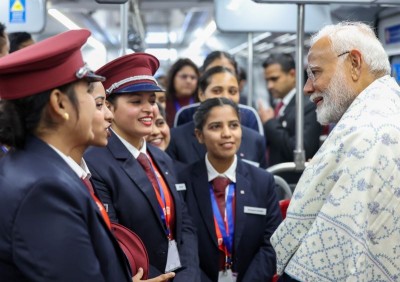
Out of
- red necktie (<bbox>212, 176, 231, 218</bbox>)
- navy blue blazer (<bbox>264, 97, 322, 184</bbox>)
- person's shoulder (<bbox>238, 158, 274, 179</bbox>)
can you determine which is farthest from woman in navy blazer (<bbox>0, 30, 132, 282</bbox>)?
navy blue blazer (<bbox>264, 97, 322, 184</bbox>)

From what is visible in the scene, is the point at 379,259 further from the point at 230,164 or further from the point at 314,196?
the point at 230,164

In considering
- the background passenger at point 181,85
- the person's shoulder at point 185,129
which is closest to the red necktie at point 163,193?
the person's shoulder at point 185,129

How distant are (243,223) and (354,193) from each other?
1201mm

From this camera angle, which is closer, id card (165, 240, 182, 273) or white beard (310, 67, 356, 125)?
white beard (310, 67, 356, 125)

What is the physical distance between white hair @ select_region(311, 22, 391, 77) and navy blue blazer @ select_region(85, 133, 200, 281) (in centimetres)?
101

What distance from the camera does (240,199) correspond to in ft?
11.1

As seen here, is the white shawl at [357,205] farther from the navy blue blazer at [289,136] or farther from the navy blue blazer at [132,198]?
the navy blue blazer at [289,136]

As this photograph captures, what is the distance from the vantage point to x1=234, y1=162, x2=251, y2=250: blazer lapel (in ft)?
11.0

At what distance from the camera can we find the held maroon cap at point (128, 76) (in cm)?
292

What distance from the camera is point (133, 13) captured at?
7.75 m

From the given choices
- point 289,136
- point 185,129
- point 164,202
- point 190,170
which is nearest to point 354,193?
point 164,202

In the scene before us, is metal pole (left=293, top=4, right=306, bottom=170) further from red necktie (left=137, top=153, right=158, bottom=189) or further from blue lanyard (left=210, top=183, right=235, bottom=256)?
red necktie (left=137, top=153, right=158, bottom=189)

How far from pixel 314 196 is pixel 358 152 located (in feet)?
0.79

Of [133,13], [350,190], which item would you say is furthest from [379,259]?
[133,13]
